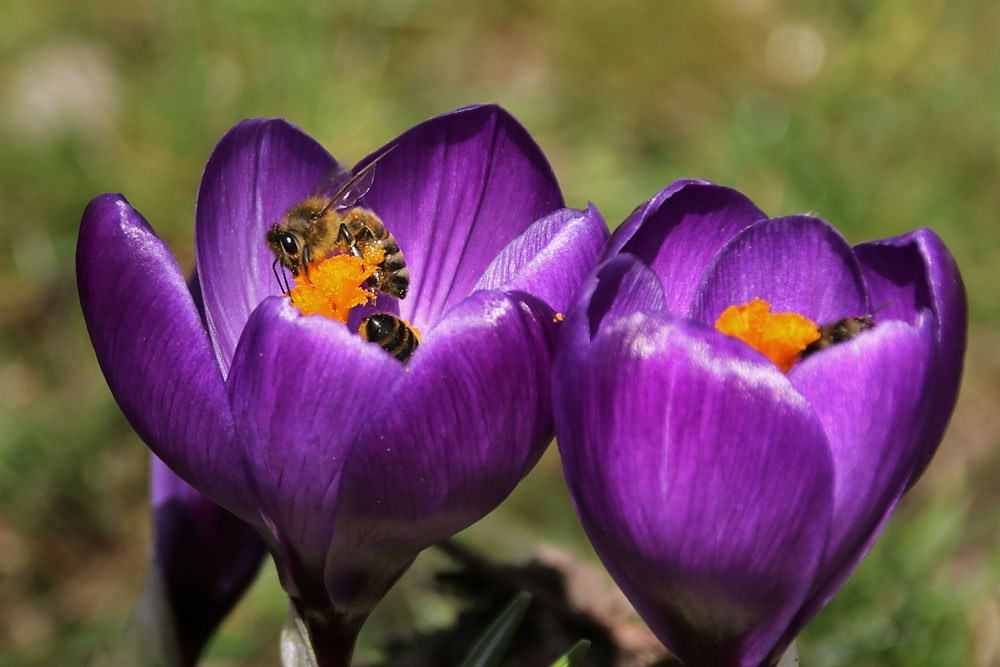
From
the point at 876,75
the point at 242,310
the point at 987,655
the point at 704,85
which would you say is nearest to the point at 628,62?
the point at 704,85

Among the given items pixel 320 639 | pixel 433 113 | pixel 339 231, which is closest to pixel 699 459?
pixel 320 639

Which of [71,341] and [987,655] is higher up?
[71,341]

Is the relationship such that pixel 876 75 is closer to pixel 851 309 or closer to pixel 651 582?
pixel 851 309

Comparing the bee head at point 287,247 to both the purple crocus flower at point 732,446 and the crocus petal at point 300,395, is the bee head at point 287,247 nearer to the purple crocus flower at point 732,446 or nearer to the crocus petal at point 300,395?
the crocus petal at point 300,395

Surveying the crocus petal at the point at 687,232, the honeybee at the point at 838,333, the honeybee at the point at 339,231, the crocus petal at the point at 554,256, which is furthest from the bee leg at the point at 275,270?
the honeybee at the point at 838,333

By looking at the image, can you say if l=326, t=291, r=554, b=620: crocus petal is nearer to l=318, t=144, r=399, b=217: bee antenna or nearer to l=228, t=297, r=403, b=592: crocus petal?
l=228, t=297, r=403, b=592: crocus petal

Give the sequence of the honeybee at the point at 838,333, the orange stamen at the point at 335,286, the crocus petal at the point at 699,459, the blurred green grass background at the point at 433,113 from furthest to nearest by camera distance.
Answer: the blurred green grass background at the point at 433,113 < the orange stamen at the point at 335,286 < the honeybee at the point at 838,333 < the crocus petal at the point at 699,459

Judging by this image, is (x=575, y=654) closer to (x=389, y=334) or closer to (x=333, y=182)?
(x=389, y=334)
